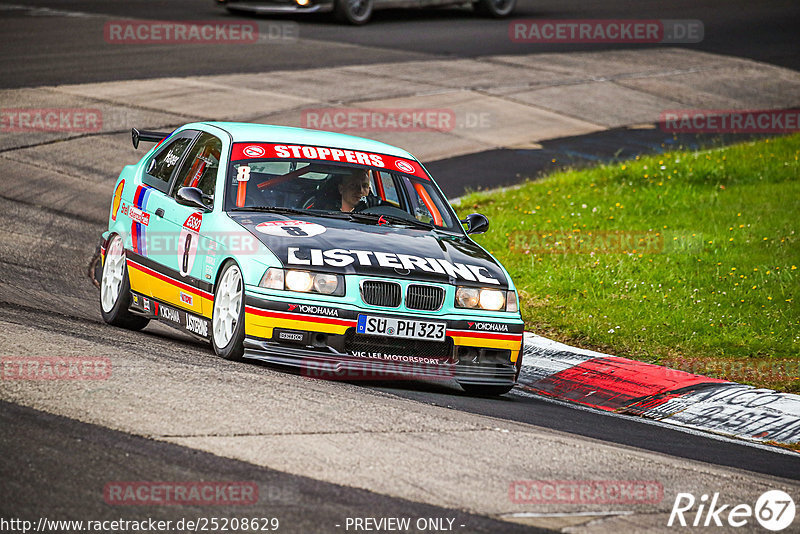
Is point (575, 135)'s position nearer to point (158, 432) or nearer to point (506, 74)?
point (506, 74)

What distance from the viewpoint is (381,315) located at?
7.34 metres

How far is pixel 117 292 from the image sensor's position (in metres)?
9.18

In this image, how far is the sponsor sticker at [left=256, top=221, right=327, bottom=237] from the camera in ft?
25.2

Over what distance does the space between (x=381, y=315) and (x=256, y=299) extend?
794 mm

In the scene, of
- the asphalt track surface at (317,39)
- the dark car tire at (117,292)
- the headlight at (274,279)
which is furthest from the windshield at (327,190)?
the asphalt track surface at (317,39)

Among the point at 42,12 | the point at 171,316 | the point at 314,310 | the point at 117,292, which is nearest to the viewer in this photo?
the point at 314,310

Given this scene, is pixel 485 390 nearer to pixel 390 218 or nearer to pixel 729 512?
pixel 390 218

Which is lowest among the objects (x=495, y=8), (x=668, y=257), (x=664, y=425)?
(x=664, y=425)

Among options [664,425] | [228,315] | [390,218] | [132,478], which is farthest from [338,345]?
[132,478]

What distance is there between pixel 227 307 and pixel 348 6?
63.6 feet

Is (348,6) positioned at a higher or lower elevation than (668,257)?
higher

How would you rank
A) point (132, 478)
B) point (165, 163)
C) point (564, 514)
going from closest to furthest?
point (132, 478), point (564, 514), point (165, 163)

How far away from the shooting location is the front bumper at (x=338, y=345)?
7246 mm

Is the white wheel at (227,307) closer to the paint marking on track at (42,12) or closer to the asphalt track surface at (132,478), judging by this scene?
the asphalt track surface at (132,478)
